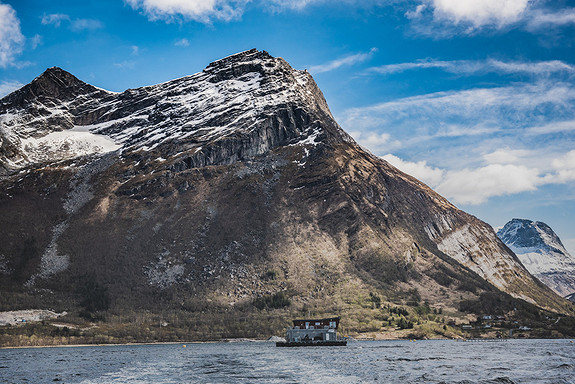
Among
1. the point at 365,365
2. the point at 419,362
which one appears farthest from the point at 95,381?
the point at 419,362

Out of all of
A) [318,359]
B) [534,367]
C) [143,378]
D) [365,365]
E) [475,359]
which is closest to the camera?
[143,378]

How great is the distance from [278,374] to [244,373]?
7.99 meters

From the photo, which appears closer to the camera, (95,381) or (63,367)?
(95,381)

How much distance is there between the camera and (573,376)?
117438 mm

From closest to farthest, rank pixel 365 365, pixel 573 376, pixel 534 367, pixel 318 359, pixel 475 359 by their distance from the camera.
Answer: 1. pixel 573 376
2. pixel 534 367
3. pixel 365 365
4. pixel 475 359
5. pixel 318 359

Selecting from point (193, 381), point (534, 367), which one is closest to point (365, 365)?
point (534, 367)

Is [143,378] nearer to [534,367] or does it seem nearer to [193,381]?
[193,381]

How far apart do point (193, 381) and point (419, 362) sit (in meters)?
63.4

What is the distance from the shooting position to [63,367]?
519 feet

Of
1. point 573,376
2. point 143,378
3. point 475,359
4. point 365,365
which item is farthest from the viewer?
point 475,359

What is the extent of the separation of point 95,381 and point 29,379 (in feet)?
54.8

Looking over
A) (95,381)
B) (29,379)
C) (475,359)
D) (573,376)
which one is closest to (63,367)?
(29,379)

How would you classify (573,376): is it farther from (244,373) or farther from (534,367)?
(244,373)

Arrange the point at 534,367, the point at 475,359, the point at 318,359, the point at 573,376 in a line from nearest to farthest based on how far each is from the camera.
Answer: the point at 573,376
the point at 534,367
the point at 475,359
the point at 318,359
